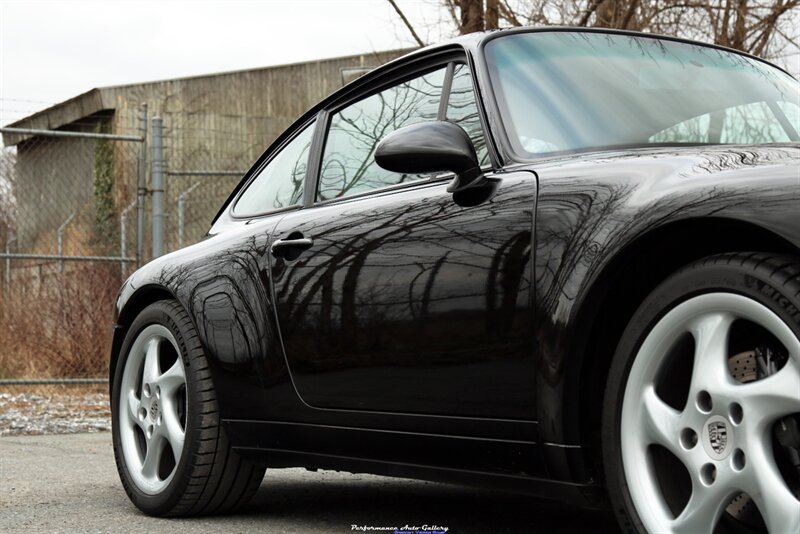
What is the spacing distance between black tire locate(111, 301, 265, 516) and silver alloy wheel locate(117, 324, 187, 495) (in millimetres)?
38

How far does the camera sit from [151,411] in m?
4.41

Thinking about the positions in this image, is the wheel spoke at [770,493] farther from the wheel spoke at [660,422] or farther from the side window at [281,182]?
the side window at [281,182]

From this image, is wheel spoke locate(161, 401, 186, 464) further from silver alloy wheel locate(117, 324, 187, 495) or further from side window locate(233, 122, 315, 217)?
side window locate(233, 122, 315, 217)

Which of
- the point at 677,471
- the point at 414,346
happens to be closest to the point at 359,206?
the point at 414,346

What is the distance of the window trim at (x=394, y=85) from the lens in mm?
3461

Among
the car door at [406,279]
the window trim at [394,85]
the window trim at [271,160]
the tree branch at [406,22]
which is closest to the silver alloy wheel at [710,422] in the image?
the car door at [406,279]

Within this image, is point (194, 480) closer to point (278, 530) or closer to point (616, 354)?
point (278, 530)

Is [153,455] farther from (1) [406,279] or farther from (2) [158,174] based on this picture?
(2) [158,174]

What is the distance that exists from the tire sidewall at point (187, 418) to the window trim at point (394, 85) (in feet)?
2.39

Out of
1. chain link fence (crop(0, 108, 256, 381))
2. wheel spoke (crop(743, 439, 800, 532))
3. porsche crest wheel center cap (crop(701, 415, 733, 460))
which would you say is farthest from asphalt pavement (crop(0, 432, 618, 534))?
chain link fence (crop(0, 108, 256, 381))

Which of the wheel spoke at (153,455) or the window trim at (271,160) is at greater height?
the window trim at (271,160)

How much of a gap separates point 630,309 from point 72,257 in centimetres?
764

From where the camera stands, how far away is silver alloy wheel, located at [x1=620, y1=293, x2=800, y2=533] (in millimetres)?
2295

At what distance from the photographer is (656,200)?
262cm
